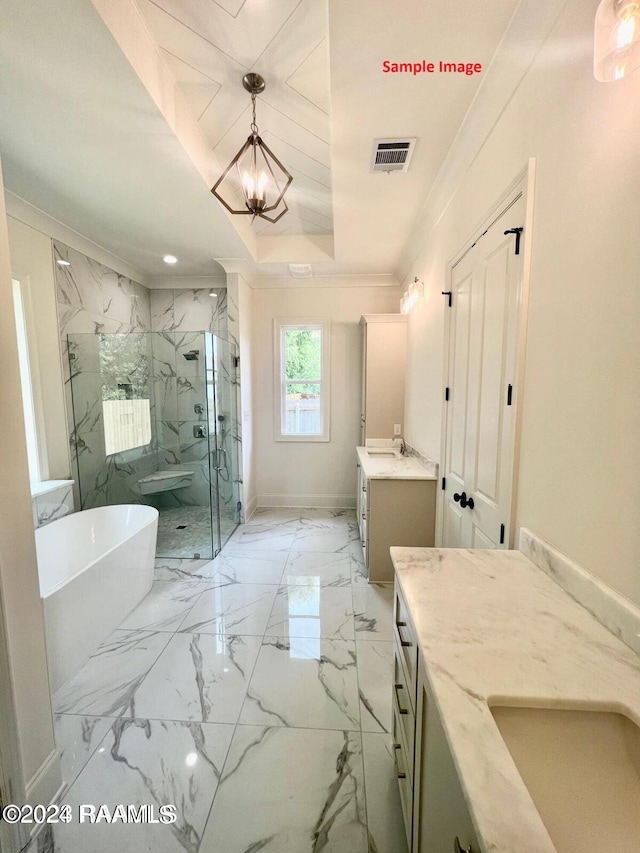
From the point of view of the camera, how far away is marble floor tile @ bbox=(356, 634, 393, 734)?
153 centimetres

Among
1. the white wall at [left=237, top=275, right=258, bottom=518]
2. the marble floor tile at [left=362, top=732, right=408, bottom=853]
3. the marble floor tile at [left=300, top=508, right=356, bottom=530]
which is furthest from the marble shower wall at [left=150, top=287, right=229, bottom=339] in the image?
the marble floor tile at [left=362, top=732, right=408, bottom=853]

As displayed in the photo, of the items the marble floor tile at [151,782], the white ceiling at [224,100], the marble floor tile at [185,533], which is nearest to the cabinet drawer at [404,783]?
the marble floor tile at [151,782]

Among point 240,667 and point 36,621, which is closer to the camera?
point 36,621

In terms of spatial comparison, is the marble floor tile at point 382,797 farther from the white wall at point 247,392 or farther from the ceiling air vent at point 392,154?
the ceiling air vent at point 392,154

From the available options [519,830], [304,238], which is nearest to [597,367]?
[519,830]

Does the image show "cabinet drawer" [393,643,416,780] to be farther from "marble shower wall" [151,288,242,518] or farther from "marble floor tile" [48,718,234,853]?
"marble shower wall" [151,288,242,518]

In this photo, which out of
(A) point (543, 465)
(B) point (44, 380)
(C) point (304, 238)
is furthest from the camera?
(C) point (304, 238)

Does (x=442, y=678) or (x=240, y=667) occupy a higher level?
(x=442, y=678)

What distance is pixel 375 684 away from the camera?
5.64ft

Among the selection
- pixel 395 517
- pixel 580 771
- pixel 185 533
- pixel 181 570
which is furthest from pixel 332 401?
pixel 580 771

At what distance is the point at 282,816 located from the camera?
1187 mm

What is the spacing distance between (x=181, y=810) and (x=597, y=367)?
1.98m

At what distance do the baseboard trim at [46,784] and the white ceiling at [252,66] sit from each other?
3.00 m

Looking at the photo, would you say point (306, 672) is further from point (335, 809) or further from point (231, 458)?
point (231, 458)
